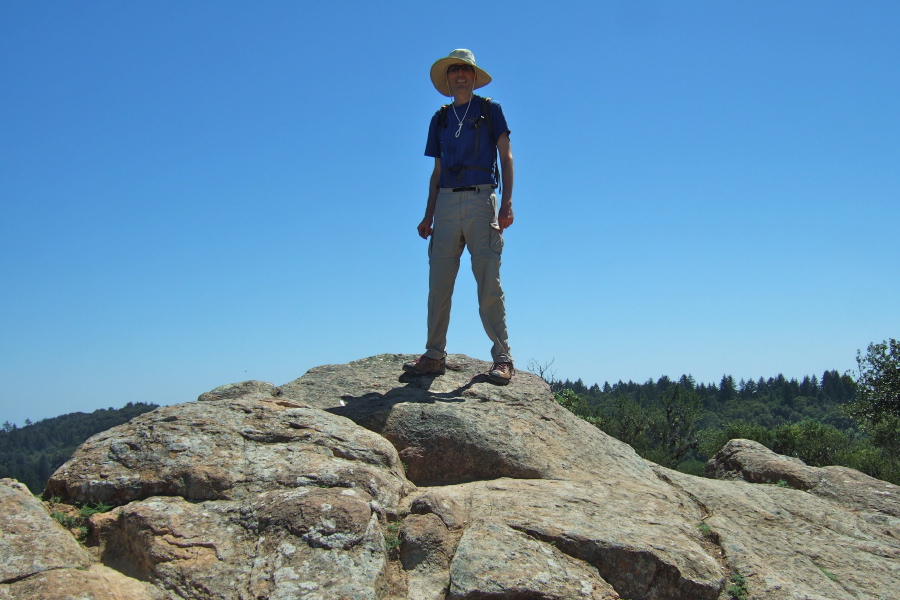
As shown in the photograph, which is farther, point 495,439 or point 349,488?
point 495,439

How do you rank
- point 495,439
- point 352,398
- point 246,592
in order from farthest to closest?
point 352,398 < point 495,439 < point 246,592

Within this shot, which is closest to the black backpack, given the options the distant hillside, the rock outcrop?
the rock outcrop

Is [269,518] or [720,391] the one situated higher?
[720,391]

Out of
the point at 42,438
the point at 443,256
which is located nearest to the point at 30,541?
the point at 443,256

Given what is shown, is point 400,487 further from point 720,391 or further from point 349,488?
point 720,391

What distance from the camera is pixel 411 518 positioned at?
481 centimetres

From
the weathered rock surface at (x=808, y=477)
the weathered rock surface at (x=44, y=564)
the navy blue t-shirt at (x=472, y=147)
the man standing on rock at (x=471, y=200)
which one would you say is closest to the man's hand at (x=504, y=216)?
the man standing on rock at (x=471, y=200)

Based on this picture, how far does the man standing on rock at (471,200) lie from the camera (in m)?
7.32

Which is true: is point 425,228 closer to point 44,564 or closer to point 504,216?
point 504,216

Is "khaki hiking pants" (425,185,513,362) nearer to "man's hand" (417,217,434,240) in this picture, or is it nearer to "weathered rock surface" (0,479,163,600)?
"man's hand" (417,217,434,240)

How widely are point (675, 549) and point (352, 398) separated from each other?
11.2 feet

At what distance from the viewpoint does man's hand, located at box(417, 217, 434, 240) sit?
782cm

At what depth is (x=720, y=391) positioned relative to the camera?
3770 inches

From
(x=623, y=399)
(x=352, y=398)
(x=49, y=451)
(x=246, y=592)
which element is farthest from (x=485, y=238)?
(x=49, y=451)
